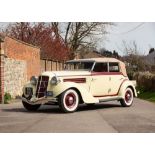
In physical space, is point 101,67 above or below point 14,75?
above

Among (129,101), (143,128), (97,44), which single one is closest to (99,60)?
(129,101)

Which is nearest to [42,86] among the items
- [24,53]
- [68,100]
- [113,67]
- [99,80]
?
[68,100]

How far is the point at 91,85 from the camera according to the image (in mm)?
13836

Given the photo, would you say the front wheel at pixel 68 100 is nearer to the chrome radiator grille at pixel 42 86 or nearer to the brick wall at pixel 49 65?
the chrome radiator grille at pixel 42 86

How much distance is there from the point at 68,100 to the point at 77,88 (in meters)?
0.53

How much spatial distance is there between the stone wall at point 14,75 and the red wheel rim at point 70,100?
5234mm

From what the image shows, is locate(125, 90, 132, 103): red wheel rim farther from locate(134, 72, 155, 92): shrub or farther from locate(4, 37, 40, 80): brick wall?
locate(134, 72, 155, 92): shrub

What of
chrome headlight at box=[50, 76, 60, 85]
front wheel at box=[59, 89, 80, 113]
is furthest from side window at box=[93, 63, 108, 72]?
chrome headlight at box=[50, 76, 60, 85]

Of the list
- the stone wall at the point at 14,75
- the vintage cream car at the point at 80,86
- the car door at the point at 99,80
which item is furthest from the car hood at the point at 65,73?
the stone wall at the point at 14,75

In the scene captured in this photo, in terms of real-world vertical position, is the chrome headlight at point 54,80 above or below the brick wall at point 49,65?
below

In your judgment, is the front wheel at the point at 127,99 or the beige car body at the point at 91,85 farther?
the front wheel at the point at 127,99

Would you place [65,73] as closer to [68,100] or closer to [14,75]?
[68,100]

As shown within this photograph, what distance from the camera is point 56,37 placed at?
92.9ft

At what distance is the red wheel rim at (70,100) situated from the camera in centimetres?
1274
